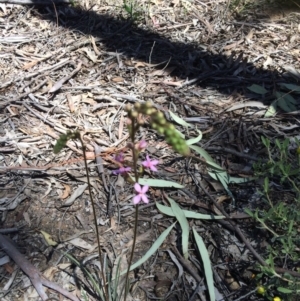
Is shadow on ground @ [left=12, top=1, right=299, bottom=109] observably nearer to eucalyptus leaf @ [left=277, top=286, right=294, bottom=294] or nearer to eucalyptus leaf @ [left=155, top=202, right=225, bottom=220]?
eucalyptus leaf @ [left=155, top=202, right=225, bottom=220]

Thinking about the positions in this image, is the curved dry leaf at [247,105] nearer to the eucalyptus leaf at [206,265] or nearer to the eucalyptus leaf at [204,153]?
the eucalyptus leaf at [204,153]

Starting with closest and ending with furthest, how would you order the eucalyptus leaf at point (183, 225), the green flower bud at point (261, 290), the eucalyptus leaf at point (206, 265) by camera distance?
the green flower bud at point (261, 290) < the eucalyptus leaf at point (206, 265) < the eucalyptus leaf at point (183, 225)

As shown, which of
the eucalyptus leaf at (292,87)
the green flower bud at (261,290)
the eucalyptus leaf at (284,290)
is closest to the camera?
the eucalyptus leaf at (284,290)

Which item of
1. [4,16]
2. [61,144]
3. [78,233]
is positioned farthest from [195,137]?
[4,16]

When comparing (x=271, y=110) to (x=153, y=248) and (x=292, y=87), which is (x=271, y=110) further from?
(x=153, y=248)

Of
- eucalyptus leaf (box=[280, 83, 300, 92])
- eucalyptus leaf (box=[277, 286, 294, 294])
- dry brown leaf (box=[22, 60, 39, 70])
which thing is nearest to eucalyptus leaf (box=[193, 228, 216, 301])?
eucalyptus leaf (box=[277, 286, 294, 294])

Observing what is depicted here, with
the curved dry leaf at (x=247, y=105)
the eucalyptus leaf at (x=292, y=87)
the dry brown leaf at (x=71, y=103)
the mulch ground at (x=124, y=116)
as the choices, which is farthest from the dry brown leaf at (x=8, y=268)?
the eucalyptus leaf at (x=292, y=87)

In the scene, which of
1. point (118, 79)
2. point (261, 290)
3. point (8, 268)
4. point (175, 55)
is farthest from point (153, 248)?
point (175, 55)
